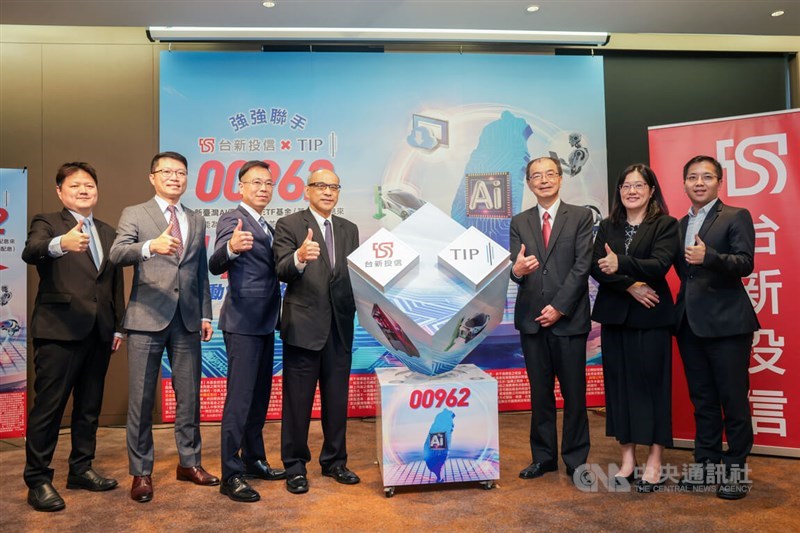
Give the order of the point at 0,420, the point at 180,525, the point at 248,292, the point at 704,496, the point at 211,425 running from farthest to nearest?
the point at 211,425 → the point at 0,420 → the point at 248,292 → the point at 704,496 → the point at 180,525

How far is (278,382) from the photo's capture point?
466cm

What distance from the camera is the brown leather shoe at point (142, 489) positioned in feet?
9.39

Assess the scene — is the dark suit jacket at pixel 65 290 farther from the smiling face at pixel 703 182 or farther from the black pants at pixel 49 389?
the smiling face at pixel 703 182

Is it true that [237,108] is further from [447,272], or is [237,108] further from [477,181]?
[447,272]

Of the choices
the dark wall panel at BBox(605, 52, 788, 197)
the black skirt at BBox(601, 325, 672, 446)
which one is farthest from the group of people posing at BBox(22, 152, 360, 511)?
the dark wall panel at BBox(605, 52, 788, 197)

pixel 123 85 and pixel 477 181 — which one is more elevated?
pixel 123 85

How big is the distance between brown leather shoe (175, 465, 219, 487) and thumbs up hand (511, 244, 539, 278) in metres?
1.86

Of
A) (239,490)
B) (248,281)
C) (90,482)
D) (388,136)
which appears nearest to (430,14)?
(388,136)

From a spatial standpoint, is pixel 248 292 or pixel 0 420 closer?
pixel 248 292

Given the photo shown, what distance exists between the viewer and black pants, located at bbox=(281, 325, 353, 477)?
3.02 metres

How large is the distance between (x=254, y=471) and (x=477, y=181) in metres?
2.73

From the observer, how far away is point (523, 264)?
2.96 m

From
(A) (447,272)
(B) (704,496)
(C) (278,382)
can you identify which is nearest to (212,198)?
(C) (278,382)

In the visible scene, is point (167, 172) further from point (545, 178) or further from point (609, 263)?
point (609, 263)
